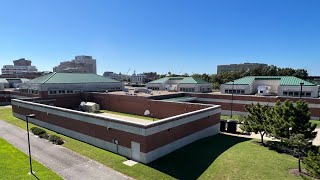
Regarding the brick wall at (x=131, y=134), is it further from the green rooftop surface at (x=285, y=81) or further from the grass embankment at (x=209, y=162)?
the green rooftop surface at (x=285, y=81)

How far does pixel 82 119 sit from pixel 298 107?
2625cm

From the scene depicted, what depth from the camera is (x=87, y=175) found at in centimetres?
1889

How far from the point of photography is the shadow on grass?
19.8 meters

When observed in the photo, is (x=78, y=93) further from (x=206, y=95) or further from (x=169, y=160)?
(x=169, y=160)

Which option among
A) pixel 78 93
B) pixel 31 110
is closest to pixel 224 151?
pixel 31 110

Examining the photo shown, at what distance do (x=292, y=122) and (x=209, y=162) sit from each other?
10559 millimetres

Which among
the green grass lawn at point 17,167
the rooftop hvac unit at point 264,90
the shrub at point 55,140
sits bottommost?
the green grass lawn at point 17,167

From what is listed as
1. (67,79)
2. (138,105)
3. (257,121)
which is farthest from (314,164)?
(67,79)

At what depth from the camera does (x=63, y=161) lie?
70.9 ft

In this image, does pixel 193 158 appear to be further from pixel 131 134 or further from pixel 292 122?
pixel 292 122

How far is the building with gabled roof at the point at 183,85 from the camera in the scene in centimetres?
5878

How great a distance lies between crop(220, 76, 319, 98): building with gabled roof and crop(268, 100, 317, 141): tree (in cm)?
2029

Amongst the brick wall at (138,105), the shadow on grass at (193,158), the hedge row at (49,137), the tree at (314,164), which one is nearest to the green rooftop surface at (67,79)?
the brick wall at (138,105)

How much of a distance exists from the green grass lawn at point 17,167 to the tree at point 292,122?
77.8ft
